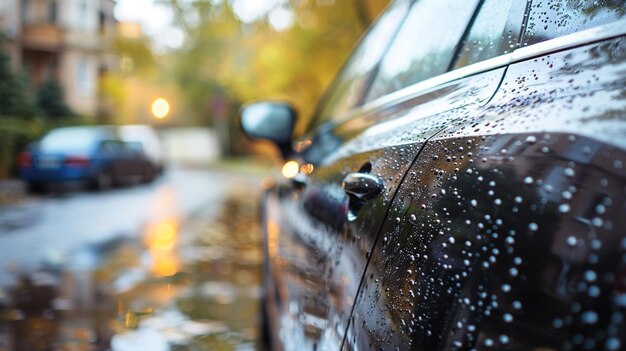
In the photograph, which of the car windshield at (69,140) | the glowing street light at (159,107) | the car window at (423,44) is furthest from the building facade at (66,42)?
the car window at (423,44)

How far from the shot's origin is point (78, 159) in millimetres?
14219

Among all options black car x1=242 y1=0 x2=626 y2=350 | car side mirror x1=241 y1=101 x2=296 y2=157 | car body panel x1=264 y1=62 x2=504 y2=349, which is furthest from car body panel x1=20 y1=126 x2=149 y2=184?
black car x1=242 y1=0 x2=626 y2=350

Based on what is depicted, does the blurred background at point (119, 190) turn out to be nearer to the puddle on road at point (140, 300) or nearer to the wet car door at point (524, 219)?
the puddle on road at point (140, 300)

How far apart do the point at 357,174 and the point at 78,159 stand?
13712 millimetres

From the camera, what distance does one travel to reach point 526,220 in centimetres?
92

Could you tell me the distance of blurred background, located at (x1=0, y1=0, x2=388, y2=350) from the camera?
424 cm

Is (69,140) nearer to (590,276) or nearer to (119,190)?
(119,190)

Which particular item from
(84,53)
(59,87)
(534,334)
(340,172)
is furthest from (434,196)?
(84,53)

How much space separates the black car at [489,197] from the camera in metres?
0.83

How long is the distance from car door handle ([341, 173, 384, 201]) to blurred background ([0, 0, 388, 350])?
2399 millimetres

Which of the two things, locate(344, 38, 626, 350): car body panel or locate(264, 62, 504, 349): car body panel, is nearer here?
locate(344, 38, 626, 350): car body panel

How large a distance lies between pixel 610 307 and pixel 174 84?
43.5m

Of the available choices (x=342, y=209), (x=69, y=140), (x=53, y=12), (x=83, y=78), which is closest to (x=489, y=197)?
(x=342, y=209)

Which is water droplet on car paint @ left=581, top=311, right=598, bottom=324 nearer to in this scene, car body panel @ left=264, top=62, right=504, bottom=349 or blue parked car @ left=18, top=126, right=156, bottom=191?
car body panel @ left=264, top=62, right=504, bottom=349
